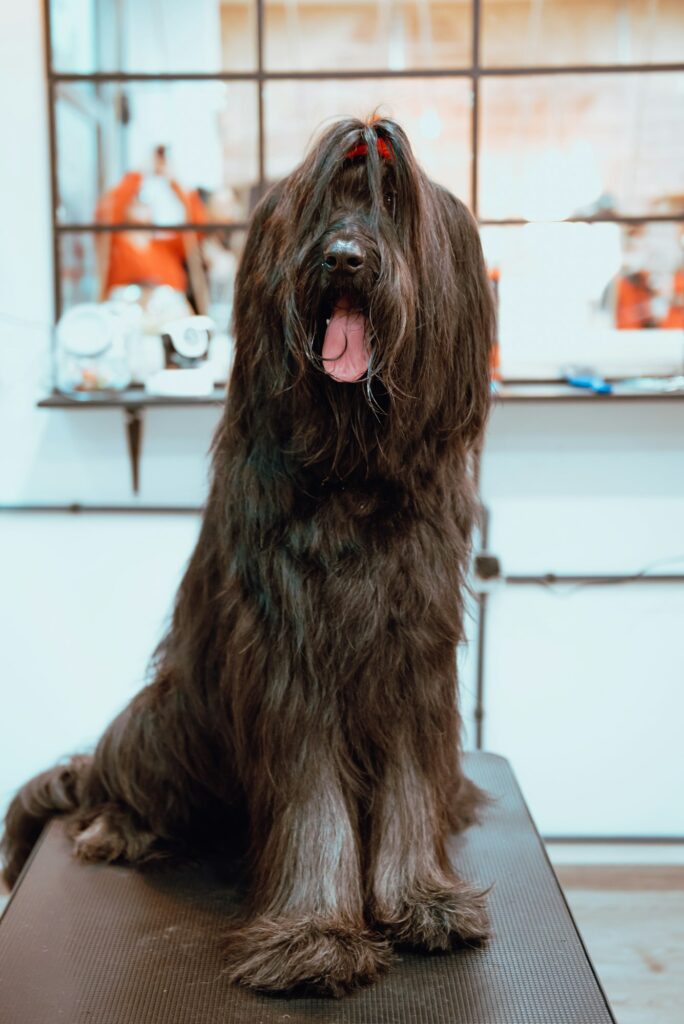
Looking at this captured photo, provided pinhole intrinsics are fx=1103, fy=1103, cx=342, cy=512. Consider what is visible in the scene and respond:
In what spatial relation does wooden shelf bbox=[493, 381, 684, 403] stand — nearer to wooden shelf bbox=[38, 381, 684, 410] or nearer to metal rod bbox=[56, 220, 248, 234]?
wooden shelf bbox=[38, 381, 684, 410]

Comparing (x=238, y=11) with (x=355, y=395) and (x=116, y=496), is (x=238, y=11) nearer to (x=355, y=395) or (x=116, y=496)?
(x=116, y=496)

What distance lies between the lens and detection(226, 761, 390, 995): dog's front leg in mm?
1375

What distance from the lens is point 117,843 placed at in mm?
1763

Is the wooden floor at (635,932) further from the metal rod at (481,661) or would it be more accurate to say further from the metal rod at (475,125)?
the metal rod at (475,125)

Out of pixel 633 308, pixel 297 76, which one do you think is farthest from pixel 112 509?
pixel 633 308

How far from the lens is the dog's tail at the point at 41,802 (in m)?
1.93

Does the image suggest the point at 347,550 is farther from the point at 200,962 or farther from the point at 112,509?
the point at 112,509

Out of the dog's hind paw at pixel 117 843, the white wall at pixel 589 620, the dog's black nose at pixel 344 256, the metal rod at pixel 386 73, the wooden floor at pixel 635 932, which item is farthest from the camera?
the white wall at pixel 589 620

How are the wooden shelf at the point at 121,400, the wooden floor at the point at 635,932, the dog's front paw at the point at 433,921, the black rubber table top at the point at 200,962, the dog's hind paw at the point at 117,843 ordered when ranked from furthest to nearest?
the wooden shelf at the point at 121,400, the wooden floor at the point at 635,932, the dog's hind paw at the point at 117,843, the dog's front paw at the point at 433,921, the black rubber table top at the point at 200,962

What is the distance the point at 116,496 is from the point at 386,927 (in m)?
1.65

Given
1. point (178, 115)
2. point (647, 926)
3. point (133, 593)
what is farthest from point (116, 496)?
point (647, 926)

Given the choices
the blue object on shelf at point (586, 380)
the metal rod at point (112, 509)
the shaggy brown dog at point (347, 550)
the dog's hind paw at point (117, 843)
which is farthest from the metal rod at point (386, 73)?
the dog's hind paw at point (117, 843)

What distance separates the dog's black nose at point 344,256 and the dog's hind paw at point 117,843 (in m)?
1.00

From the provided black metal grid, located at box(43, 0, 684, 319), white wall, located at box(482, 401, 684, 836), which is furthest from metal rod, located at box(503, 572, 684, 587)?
black metal grid, located at box(43, 0, 684, 319)
